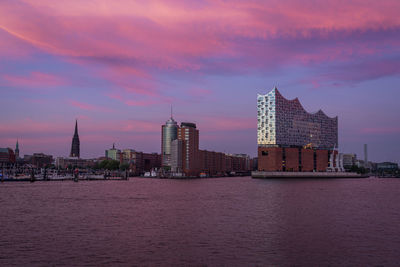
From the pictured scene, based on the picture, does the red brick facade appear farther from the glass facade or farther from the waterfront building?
the glass facade

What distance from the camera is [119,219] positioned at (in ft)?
126

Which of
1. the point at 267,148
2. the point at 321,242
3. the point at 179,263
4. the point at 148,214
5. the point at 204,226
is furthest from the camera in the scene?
the point at 267,148

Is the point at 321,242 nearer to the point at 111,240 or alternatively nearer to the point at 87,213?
the point at 111,240

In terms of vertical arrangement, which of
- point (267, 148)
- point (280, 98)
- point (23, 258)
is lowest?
point (23, 258)

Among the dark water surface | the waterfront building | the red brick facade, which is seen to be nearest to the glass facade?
the waterfront building

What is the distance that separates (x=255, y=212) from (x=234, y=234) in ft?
47.5

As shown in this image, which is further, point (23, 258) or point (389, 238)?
point (389, 238)

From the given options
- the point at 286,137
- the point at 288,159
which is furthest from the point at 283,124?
the point at 288,159

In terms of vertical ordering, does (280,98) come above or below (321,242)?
above

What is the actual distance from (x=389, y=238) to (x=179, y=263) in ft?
53.3

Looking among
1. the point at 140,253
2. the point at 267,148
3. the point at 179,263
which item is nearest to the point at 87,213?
the point at 140,253

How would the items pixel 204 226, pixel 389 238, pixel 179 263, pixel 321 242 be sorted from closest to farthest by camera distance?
1. pixel 179 263
2. pixel 321 242
3. pixel 389 238
4. pixel 204 226

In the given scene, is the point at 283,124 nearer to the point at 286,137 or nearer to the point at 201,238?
the point at 286,137

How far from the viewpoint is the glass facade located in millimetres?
173375
